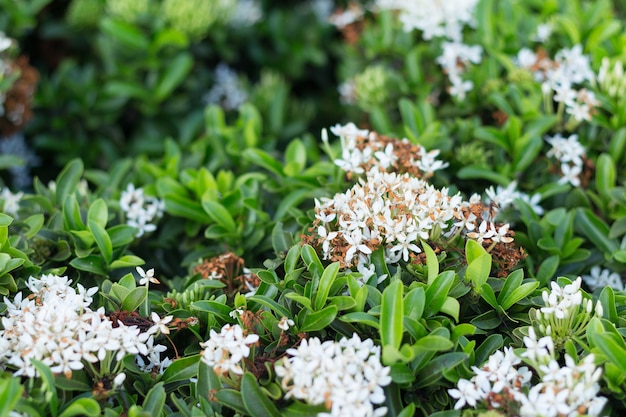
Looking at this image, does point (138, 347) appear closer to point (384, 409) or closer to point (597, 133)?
point (384, 409)

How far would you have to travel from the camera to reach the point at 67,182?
2.30m

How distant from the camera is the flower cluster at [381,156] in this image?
206 cm

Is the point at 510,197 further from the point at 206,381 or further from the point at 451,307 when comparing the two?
the point at 206,381

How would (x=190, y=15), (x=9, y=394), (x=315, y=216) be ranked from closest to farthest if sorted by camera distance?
1. (x=9, y=394)
2. (x=315, y=216)
3. (x=190, y=15)

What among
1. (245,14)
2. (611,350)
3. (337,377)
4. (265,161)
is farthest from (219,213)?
(245,14)

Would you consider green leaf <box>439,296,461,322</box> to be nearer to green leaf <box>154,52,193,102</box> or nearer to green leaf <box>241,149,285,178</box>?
green leaf <box>241,149,285,178</box>

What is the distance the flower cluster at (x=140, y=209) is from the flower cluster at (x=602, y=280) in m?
1.35

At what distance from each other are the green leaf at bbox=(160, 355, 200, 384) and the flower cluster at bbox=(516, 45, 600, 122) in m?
1.50

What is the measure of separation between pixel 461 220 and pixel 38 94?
2.22 m

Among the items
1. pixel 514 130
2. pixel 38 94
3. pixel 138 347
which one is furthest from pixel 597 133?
pixel 38 94

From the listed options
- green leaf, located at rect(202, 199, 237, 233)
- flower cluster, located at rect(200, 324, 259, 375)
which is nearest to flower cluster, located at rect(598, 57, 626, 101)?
green leaf, located at rect(202, 199, 237, 233)

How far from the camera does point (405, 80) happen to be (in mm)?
2965

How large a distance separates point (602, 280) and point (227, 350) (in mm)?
1205

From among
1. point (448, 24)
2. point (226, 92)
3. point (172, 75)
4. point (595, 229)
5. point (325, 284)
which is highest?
point (448, 24)
